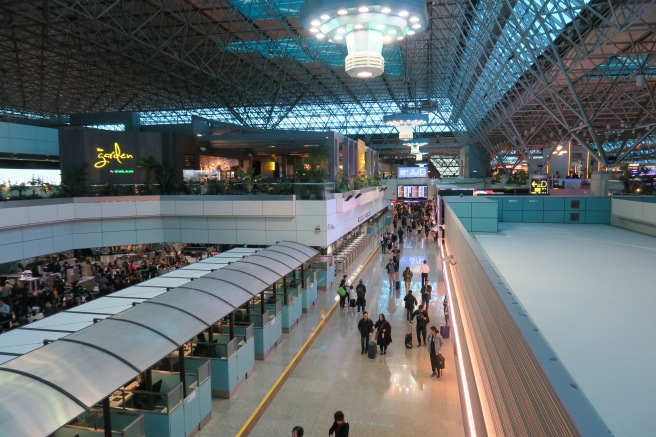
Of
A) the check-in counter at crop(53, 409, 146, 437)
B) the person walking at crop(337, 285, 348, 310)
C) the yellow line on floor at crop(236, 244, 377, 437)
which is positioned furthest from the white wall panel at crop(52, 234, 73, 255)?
the check-in counter at crop(53, 409, 146, 437)

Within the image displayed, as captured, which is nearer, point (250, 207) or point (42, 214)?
point (42, 214)

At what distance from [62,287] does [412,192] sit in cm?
3080

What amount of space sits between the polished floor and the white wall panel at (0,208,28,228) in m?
10.2

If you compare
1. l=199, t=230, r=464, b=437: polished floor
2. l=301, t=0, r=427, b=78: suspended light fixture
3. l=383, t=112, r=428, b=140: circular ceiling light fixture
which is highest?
l=383, t=112, r=428, b=140: circular ceiling light fixture

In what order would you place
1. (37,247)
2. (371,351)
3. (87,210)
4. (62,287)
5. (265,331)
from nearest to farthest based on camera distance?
1. (371,351)
2. (265,331)
3. (62,287)
4. (37,247)
5. (87,210)

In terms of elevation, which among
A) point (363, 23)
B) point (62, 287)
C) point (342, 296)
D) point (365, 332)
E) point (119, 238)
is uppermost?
point (363, 23)

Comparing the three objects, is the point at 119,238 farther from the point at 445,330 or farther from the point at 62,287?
the point at 445,330

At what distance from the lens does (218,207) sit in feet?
65.0

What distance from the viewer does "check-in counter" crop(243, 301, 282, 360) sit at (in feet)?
39.4

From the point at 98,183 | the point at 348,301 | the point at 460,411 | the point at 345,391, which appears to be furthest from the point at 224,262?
the point at 98,183

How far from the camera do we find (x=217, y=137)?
2695 cm

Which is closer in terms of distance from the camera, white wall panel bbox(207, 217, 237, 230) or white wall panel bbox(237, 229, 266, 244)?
white wall panel bbox(237, 229, 266, 244)

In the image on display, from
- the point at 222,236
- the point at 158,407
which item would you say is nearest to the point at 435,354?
the point at 158,407

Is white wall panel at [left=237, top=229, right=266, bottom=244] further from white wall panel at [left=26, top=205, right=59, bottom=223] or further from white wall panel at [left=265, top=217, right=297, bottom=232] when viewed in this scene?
white wall panel at [left=26, top=205, right=59, bottom=223]
